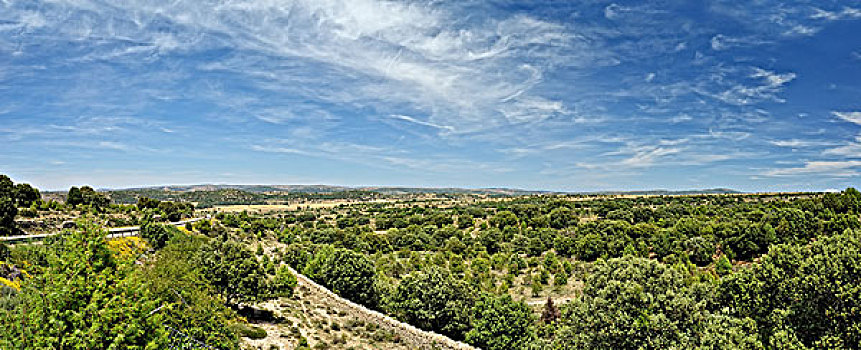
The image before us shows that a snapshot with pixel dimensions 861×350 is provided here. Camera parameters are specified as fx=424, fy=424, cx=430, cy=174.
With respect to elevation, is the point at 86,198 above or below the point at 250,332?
above

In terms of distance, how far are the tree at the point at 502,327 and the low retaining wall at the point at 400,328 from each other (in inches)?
93.4

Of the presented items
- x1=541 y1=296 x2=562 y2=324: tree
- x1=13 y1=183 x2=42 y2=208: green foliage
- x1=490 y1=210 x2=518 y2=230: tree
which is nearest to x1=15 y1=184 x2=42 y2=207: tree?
x1=13 y1=183 x2=42 y2=208: green foliage

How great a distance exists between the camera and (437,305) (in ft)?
99.0

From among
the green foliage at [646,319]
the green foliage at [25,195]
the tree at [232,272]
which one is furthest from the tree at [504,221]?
the green foliage at [25,195]

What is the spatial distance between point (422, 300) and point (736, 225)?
39002 mm

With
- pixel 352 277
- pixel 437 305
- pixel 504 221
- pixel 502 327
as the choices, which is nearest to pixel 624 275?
pixel 502 327

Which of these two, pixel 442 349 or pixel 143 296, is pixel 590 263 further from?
pixel 143 296

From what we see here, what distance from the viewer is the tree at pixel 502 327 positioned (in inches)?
1038

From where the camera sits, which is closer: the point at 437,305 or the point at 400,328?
the point at 400,328

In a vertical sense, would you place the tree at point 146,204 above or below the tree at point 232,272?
above

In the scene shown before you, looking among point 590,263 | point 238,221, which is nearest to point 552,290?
point 590,263

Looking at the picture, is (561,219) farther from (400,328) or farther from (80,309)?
(80,309)

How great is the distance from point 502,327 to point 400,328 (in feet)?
22.2

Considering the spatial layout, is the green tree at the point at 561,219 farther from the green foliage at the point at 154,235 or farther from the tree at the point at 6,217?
the tree at the point at 6,217
